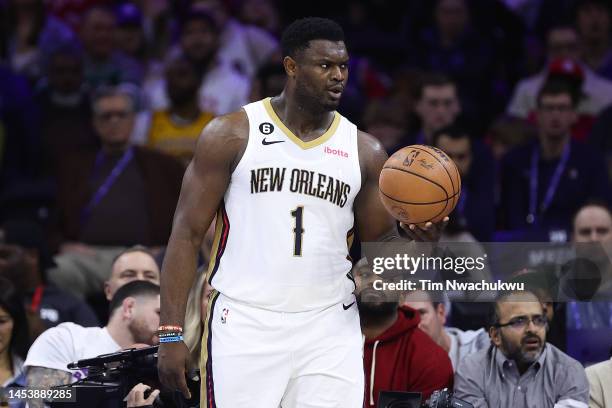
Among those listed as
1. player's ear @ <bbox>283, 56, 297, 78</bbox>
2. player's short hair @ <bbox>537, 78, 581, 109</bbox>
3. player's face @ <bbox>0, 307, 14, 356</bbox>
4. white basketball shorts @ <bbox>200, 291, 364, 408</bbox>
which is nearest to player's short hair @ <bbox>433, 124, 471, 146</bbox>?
player's short hair @ <bbox>537, 78, 581, 109</bbox>

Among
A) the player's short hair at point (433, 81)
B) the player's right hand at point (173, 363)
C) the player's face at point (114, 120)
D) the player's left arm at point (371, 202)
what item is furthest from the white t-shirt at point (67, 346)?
the player's short hair at point (433, 81)

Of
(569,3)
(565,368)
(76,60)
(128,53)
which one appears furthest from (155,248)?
(569,3)

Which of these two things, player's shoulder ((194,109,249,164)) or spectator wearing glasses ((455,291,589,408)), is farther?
spectator wearing glasses ((455,291,589,408))

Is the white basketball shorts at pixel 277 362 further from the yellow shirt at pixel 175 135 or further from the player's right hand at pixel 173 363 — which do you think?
A: the yellow shirt at pixel 175 135

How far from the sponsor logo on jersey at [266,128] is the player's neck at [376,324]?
5.57 feet

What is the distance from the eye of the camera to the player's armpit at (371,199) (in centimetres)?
524

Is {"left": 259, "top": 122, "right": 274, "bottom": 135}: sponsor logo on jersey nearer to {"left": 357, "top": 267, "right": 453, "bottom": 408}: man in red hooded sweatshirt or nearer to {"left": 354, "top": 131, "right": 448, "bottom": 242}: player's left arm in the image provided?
{"left": 354, "top": 131, "right": 448, "bottom": 242}: player's left arm

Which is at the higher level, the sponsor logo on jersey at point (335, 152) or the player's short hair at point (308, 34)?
the player's short hair at point (308, 34)

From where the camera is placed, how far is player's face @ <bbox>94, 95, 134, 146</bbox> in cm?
944

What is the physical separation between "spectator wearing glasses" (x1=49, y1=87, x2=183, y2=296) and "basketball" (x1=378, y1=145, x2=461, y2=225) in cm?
415

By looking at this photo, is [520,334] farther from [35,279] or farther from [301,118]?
[35,279]

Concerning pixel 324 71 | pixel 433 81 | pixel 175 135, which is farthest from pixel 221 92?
pixel 324 71

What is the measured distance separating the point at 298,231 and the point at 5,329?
2.40m

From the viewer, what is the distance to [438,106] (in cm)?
957
